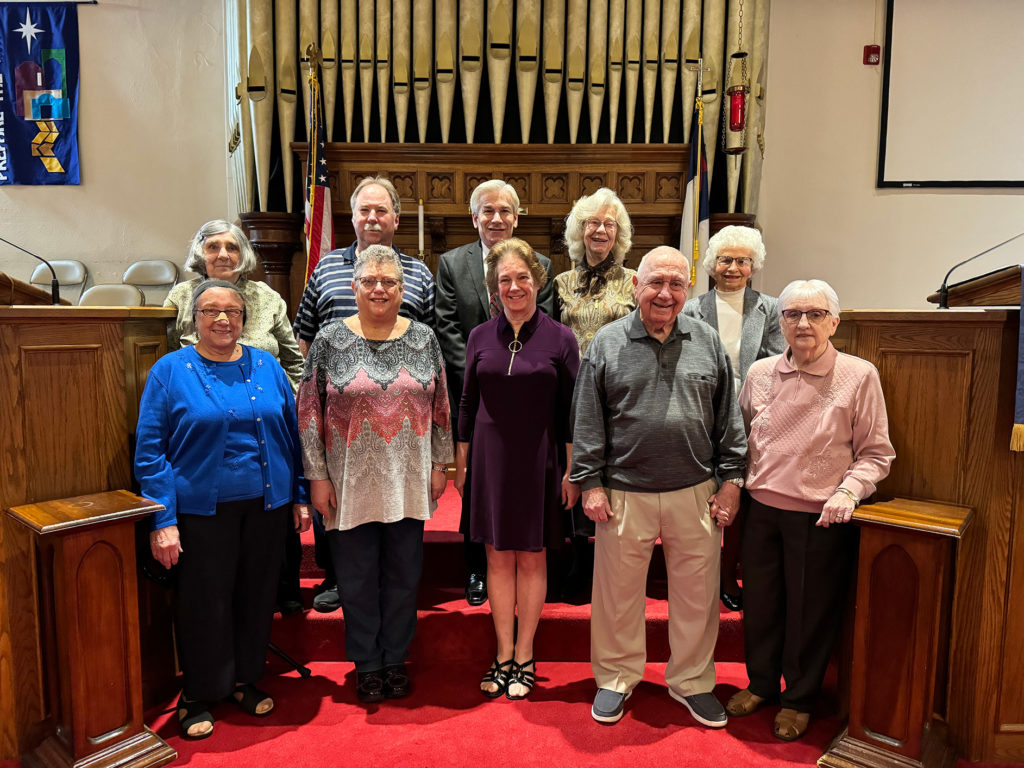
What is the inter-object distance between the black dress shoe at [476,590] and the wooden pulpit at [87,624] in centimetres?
111

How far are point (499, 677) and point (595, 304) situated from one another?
1.36 m

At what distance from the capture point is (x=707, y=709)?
2.20 meters

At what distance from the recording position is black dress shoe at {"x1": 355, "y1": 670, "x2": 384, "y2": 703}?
232cm

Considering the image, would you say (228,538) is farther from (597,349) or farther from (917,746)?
(917,746)

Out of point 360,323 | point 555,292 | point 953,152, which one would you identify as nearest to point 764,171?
point 953,152

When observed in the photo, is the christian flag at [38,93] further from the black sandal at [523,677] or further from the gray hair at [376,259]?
the black sandal at [523,677]

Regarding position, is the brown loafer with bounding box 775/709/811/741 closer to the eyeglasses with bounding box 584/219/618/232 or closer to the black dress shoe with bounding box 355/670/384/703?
the black dress shoe with bounding box 355/670/384/703

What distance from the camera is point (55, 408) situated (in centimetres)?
206

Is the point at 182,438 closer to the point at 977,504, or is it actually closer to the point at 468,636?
the point at 468,636

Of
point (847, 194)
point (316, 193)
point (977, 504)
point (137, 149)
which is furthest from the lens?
point (137, 149)

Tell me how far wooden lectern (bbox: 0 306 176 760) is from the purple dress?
110cm

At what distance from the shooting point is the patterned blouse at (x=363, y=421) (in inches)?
85.7

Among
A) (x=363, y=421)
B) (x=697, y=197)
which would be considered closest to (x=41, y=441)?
(x=363, y=421)

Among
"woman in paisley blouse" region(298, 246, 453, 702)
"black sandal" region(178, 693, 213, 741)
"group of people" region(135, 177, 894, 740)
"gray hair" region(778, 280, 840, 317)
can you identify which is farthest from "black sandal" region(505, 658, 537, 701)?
"gray hair" region(778, 280, 840, 317)
